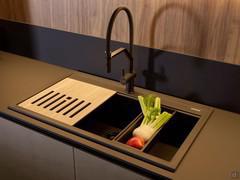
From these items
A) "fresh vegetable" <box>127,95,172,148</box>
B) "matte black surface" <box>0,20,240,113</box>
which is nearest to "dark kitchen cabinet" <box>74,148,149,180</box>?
"fresh vegetable" <box>127,95,172,148</box>

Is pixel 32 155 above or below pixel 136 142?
below

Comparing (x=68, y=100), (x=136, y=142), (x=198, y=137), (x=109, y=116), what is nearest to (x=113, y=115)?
(x=109, y=116)

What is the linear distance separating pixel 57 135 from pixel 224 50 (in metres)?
0.77

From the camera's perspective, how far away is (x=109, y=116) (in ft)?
5.30

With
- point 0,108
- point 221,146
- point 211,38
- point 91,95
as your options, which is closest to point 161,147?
point 221,146

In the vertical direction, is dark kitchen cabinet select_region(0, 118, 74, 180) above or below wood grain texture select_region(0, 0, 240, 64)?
below

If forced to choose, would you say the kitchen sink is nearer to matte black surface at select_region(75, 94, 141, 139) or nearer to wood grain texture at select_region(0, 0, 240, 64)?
matte black surface at select_region(75, 94, 141, 139)

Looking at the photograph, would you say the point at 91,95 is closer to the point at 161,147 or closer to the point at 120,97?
the point at 120,97

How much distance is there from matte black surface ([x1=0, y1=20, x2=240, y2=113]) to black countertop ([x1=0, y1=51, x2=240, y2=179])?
54mm

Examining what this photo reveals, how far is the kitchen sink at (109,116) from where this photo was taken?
1.28 m

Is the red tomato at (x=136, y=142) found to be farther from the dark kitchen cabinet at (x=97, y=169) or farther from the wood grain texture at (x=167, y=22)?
the wood grain texture at (x=167, y=22)

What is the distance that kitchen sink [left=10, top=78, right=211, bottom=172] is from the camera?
4.18ft

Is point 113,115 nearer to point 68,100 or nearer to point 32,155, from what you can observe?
point 68,100

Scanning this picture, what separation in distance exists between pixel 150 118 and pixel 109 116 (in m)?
0.29
